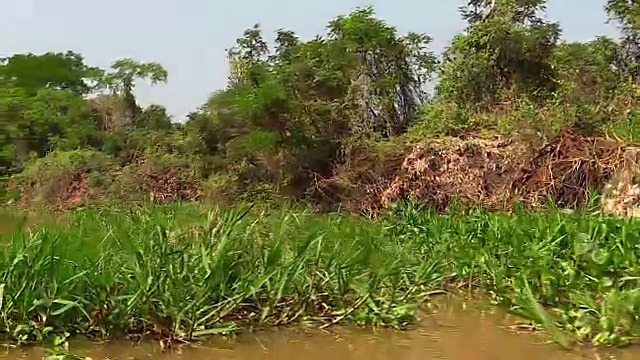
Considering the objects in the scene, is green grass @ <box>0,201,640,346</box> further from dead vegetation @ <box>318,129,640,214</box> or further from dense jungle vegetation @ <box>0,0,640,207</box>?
dense jungle vegetation @ <box>0,0,640,207</box>

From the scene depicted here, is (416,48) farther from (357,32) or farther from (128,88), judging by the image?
(128,88)

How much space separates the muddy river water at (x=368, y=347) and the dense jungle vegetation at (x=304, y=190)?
0.11 meters

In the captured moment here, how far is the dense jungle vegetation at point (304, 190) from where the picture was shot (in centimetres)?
387

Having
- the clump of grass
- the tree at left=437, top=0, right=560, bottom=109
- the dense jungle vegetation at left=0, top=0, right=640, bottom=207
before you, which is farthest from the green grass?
the tree at left=437, top=0, right=560, bottom=109

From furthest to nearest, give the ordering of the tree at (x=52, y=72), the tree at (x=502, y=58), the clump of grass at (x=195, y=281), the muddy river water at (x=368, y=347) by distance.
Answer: the tree at (x=52, y=72)
the tree at (x=502, y=58)
the clump of grass at (x=195, y=281)
the muddy river water at (x=368, y=347)

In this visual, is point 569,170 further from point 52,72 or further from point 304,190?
point 52,72

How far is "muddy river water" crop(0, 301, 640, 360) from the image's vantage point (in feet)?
11.8

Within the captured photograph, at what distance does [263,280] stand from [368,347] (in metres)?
0.68

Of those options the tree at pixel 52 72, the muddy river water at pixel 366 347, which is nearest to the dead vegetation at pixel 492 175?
the muddy river water at pixel 366 347

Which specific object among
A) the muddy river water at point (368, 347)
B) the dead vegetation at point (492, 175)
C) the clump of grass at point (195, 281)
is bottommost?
the muddy river water at point (368, 347)

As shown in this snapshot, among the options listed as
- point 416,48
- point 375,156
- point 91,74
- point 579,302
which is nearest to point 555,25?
point 416,48

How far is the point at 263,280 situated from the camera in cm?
405

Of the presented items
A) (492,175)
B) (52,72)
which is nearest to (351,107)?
(492,175)

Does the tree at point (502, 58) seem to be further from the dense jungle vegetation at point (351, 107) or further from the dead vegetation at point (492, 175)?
the dead vegetation at point (492, 175)
